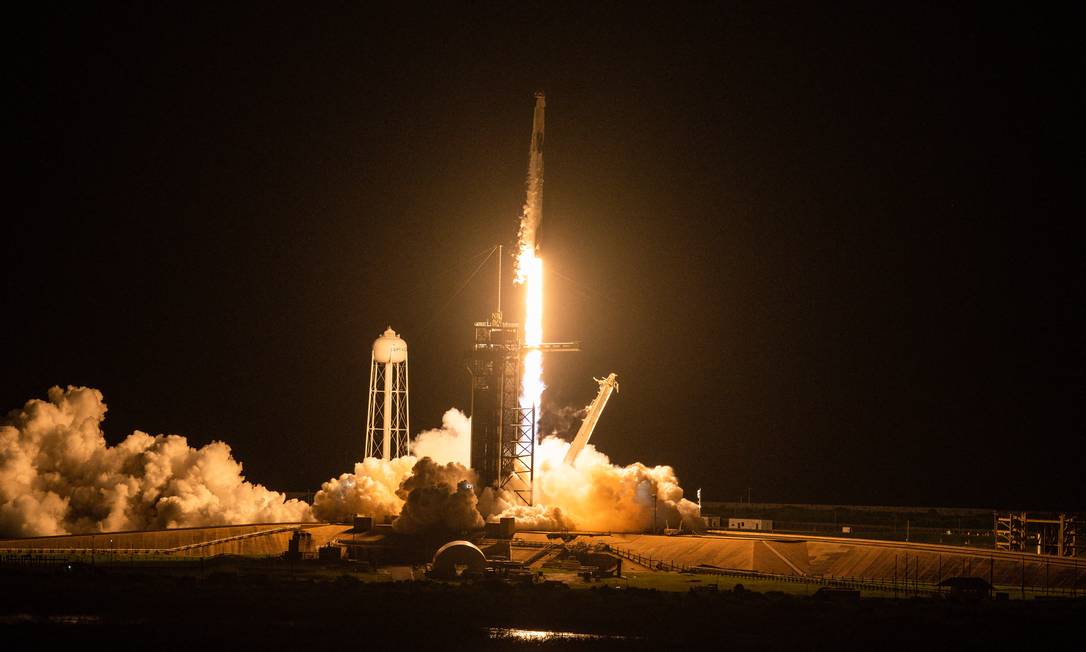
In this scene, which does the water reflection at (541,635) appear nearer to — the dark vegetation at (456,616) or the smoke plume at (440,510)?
the dark vegetation at (456,616)

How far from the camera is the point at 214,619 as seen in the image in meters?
44.1

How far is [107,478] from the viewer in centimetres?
6969

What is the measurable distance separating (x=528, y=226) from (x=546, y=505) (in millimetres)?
12750

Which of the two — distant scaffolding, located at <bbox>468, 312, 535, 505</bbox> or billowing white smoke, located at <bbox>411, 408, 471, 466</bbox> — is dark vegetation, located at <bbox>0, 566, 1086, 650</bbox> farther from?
billowing white smoke, located at <bbox>411, 408, 471, 466</bbox>

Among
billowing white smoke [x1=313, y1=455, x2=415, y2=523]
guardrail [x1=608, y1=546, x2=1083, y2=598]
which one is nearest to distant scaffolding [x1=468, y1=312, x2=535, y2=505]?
billowing white smoke [x1=313, y1=455, x2=415, y2=523]

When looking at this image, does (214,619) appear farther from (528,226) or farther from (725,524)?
(725,524)

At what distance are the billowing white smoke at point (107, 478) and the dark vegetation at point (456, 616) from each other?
59.7 feet

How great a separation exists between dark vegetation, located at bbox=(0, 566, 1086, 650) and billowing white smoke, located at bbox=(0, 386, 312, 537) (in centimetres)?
1820

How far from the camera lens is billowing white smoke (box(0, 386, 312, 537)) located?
224 ft

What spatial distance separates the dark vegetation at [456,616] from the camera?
42.0m

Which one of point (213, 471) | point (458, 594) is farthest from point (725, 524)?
point (458, 594)

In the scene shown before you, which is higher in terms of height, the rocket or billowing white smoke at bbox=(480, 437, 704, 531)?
the rocket

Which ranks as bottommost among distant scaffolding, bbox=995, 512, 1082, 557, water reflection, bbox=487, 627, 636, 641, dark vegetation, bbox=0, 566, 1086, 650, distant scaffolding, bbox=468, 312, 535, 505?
water reflection, bbox=487, 627, 636, 641

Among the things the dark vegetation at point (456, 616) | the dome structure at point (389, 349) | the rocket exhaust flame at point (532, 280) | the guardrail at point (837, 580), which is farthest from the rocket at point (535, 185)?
the dark vegetation at point (456, 616)
